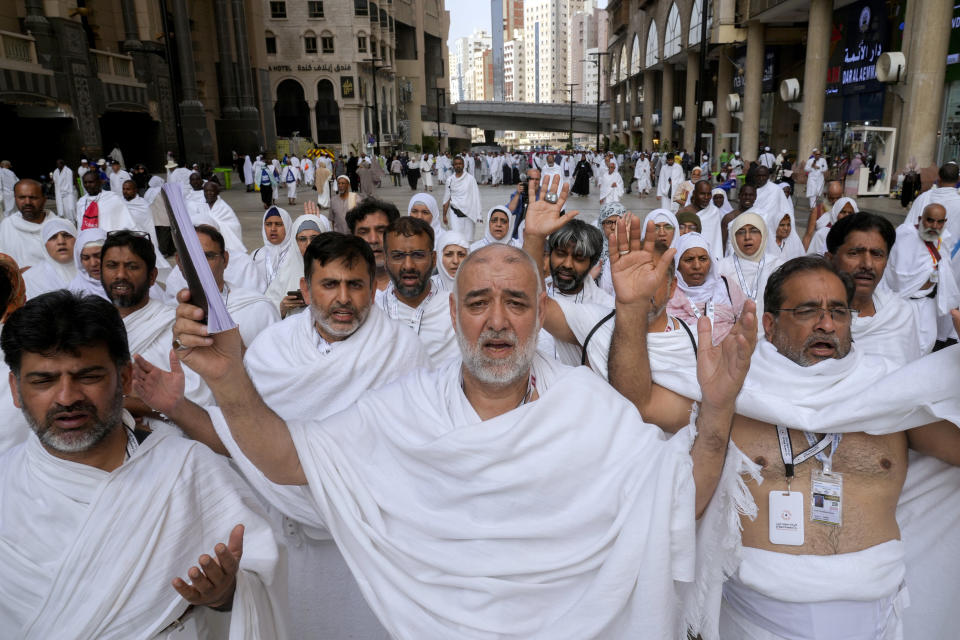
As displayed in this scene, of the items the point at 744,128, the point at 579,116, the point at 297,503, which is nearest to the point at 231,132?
the point at 744,128

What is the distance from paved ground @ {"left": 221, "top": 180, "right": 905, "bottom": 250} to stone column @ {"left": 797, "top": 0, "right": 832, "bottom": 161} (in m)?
3.93

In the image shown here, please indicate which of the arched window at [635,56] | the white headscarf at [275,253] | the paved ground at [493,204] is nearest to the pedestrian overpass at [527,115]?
the arched window at [635,56]

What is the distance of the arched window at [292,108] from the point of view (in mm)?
55031

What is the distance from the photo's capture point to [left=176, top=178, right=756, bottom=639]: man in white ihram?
6.18ft

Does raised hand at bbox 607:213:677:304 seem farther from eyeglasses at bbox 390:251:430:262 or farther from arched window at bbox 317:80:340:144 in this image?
arched window at bbox 317:80:340:144

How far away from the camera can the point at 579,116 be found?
80.2 metres

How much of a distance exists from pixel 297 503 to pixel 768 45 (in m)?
35.0

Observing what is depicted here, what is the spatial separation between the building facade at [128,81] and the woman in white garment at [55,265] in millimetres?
10424

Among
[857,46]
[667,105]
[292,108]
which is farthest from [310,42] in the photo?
[857,46]

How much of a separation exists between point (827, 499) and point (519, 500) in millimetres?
1136

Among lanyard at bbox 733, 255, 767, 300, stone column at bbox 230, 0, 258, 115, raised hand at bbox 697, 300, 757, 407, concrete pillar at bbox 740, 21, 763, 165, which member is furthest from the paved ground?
raised hand at bbox 697, 300, 757, 407

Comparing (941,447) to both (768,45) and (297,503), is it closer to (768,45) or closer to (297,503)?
(297,503)

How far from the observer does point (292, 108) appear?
2178 inches

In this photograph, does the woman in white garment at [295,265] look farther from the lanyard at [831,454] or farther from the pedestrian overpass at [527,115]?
the pedestrian overpass at [527,115]
